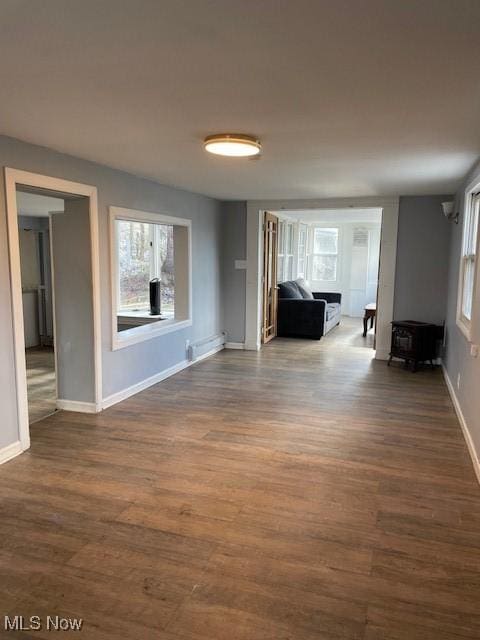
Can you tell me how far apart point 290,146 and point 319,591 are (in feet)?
8.91

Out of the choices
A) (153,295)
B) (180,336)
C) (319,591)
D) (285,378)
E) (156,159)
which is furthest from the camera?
(153,295)

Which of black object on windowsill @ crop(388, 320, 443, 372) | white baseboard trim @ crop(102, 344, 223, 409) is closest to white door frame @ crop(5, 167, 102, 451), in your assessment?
white baseboard trim @ crop(102, 344, 223, 409)

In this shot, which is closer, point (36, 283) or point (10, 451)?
point (10, 451)

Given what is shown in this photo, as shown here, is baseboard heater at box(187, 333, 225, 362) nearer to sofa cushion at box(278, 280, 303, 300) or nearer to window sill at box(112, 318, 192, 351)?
window sill at box(112, 318, 192, 351)

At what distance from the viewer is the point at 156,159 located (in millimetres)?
3842

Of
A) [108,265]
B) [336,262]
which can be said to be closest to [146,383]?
[108,265]

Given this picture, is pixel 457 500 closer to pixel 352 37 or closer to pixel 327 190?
pixel 352 37

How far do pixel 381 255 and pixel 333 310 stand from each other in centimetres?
275

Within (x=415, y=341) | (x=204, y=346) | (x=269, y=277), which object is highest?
(x=269, y=277)

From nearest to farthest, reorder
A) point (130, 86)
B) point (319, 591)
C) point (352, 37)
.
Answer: point (352, 37) → point (319, 591) → point (130, 86)

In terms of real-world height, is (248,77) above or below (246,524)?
above

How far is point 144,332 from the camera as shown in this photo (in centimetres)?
503

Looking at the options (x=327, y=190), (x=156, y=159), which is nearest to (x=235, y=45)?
(x=156, y=159)

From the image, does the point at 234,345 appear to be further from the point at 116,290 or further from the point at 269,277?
the point at 116,290
